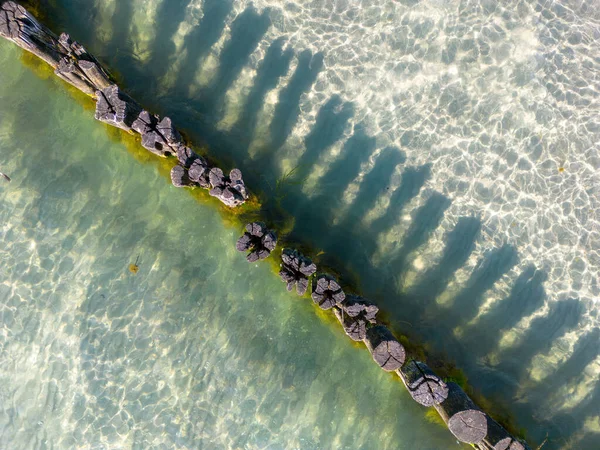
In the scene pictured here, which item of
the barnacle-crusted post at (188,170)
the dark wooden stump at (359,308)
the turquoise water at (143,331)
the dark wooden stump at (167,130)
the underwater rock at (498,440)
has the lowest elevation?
the turquoise water at (143,331)

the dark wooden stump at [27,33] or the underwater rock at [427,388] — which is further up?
the dark wooden stump at [27,33]

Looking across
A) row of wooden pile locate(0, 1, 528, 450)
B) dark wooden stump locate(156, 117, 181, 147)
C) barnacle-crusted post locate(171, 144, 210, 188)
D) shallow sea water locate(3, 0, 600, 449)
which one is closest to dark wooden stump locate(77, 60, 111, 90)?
row of wooden pile locate(0, 1, 528, 450)

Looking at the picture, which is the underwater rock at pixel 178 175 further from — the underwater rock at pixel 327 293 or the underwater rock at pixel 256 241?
the underwater rock at pixel 327 293

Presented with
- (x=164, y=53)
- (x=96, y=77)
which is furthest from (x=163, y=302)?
(x=164, y=53)

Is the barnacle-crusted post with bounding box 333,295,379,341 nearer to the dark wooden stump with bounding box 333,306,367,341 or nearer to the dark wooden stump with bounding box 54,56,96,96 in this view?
the dark wooden stump with bounding box 333,306,367,341

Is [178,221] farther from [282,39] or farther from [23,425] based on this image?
[23,425]

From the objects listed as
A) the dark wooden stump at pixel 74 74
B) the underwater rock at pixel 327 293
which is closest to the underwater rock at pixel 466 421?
the underwater rock at pixel 327 293

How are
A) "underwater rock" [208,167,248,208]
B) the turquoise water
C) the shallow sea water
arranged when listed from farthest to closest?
the shallow sea water
the turquoise water
"underwater rock" [208,167,248,208]
